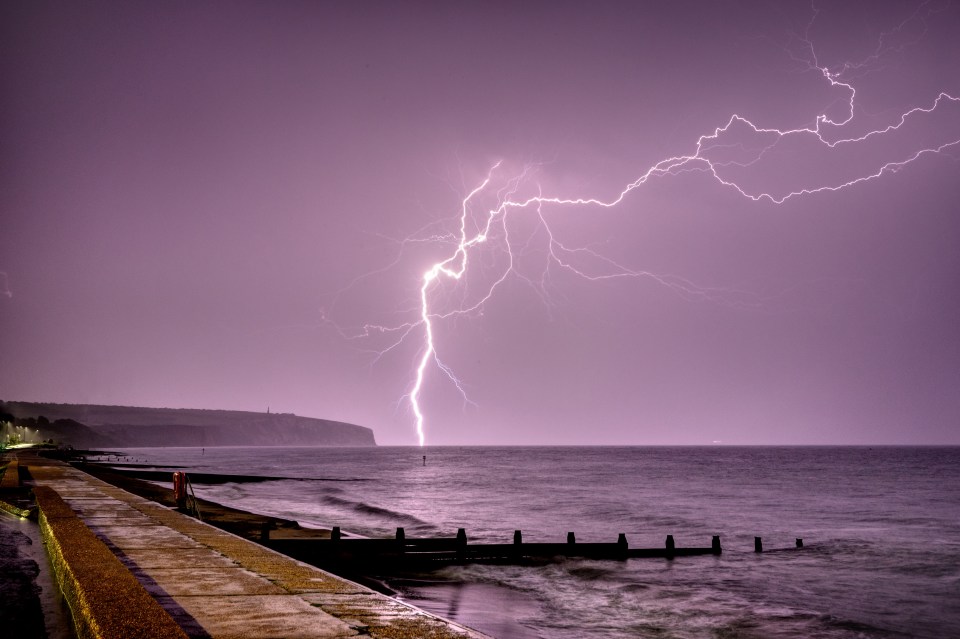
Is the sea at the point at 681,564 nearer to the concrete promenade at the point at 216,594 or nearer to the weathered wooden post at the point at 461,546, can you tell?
the weathered wooden post at the point at 461,546

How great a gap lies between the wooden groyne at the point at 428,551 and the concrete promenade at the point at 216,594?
7803 millimetres

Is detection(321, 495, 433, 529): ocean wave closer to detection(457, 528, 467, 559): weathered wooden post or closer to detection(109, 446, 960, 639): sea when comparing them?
detection(109, 446, 960, 639): sea

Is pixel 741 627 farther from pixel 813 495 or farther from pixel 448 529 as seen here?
pixel 813 495

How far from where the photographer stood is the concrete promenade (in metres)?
4.87

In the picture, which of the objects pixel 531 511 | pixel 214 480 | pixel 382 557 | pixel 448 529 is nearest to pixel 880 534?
pixel 531 511

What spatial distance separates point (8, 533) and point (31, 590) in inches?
211

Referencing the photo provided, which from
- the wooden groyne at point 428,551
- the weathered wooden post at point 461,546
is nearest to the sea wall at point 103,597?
the wooden groyne at point 428,551

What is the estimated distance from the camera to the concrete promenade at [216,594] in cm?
487

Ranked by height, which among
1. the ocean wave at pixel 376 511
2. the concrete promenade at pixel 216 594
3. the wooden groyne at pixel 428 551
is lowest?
the ocean wave at pixel 376 511

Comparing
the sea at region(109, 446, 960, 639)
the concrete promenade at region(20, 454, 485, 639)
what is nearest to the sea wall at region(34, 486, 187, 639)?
the concrete promenade at region(20, 454, 485, 639)

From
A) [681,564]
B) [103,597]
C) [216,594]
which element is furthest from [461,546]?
[103,597]

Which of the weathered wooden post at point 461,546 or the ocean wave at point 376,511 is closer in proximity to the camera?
the weathered wooden post at point 461,546

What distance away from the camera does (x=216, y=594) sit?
610cm

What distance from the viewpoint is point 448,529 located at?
106 feet
